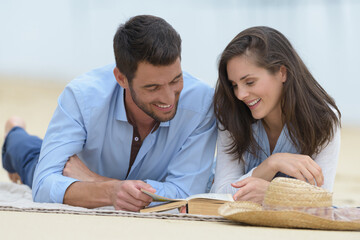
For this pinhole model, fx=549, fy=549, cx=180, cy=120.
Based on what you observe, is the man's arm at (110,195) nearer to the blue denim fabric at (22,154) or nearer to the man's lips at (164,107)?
the man's lips at (164,107)

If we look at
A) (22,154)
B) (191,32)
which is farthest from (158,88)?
(191,32)

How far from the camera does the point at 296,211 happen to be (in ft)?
7.29

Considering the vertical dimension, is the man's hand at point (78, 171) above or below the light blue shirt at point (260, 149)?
below

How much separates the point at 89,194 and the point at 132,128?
58cm

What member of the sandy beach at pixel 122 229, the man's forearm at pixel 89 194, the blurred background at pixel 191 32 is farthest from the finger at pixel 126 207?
the blurred background at pixel 191 32

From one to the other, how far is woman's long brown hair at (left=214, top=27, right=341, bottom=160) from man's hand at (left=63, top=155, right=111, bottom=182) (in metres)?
0.85

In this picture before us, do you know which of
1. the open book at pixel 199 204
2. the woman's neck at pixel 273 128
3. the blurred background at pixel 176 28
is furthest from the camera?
the blurred background at pixel 176 28

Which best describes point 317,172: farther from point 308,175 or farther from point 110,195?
point 110,195

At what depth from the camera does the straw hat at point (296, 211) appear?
2.23m

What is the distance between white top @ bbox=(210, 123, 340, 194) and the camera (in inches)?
125

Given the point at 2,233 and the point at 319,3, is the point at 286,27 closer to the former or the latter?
the point at 319,3

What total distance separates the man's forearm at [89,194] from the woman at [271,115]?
27.9 inches

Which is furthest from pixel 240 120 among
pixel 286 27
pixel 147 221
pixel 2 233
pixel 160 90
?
pixel 286 27

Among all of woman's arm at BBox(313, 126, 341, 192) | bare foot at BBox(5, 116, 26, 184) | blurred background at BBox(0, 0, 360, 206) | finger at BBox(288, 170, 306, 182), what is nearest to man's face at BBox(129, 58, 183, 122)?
finger at BBox(288, 170, 306, 182)
